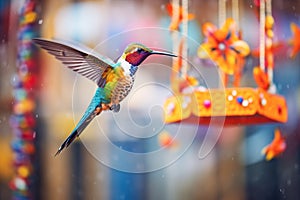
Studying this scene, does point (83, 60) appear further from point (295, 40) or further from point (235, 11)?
point (295, 40)

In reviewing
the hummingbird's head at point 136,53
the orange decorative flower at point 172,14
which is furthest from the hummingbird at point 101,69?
the orange decorative flower at point 172,14

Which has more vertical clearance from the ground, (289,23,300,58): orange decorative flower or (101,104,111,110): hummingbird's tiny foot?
(289,23,300,58): orange decorative flower

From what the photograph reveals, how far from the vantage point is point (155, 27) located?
177cm

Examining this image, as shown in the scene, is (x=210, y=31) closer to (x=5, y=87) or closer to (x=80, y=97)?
(x=80, y=97)

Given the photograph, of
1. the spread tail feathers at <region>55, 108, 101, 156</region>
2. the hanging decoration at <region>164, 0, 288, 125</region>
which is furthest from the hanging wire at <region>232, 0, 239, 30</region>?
the spread tail feathers at <region>55, 108, 101, 156</region>

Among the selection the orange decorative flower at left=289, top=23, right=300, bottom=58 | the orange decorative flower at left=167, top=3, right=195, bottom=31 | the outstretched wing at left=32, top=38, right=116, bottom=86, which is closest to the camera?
the outstretched wing at left=32, top=38, right=116, bottom=86

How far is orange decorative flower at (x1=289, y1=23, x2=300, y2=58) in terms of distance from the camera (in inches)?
76.1

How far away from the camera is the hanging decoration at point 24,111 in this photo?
1.75 metres

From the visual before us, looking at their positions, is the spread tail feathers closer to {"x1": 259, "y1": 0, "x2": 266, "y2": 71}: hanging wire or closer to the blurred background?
the blurred background

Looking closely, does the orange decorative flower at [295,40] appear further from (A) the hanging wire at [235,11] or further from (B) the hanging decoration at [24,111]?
(B) the hanging decoration at [24,111]

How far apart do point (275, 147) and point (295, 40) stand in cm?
34

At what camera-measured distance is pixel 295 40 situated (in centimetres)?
194

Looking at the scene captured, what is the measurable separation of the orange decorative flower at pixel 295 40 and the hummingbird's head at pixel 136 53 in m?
0.46

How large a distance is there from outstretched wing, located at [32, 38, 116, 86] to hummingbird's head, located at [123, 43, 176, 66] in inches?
1.9
